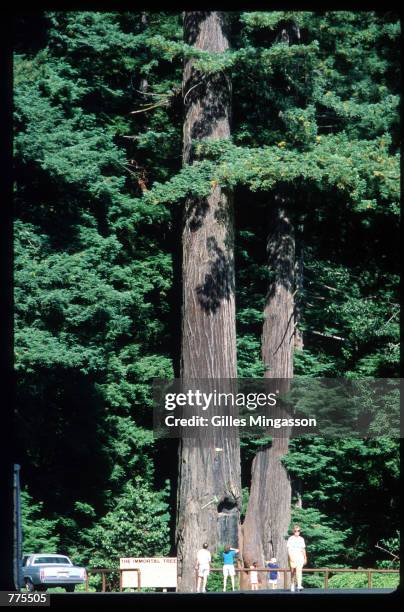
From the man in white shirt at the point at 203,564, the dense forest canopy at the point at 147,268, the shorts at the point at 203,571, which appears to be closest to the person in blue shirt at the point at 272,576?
the man in white shirt at the point at 203,564

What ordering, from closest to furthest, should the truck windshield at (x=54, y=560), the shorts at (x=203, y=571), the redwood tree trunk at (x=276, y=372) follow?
1. the shorts at (x=203, y=571)
2. the truck windshield at (x=54, y=560)
3. the redwood tree trunk at (x=276, y=372)

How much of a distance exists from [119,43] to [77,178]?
281 centimetres

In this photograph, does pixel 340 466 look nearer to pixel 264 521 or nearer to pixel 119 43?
pixel 264 521

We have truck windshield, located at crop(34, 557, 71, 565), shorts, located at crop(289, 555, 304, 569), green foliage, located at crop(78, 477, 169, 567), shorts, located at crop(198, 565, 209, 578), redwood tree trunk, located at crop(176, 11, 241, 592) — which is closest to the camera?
shorts, located at crop(289, 555, 304, 569)

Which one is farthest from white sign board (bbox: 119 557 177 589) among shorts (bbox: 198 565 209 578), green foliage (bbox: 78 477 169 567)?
green foliage (bbox: 78 477 169 567)

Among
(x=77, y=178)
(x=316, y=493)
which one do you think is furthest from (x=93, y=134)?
(x=316, y=493)

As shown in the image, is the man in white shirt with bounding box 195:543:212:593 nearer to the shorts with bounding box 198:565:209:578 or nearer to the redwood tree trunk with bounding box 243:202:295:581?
the shorts with bounding box 198:565:209:578

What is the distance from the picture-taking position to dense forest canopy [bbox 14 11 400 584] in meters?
17.3

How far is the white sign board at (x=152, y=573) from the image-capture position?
14.7 m

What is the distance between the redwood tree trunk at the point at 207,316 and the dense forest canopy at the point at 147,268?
0.71 m

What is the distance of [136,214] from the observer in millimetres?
19078

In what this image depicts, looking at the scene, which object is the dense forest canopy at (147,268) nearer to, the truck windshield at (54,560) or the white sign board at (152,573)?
the truck windshield at (54,560)

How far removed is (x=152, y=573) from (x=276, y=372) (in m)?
4.26

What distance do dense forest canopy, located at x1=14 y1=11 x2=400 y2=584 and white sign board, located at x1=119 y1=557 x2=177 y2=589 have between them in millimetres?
2418
